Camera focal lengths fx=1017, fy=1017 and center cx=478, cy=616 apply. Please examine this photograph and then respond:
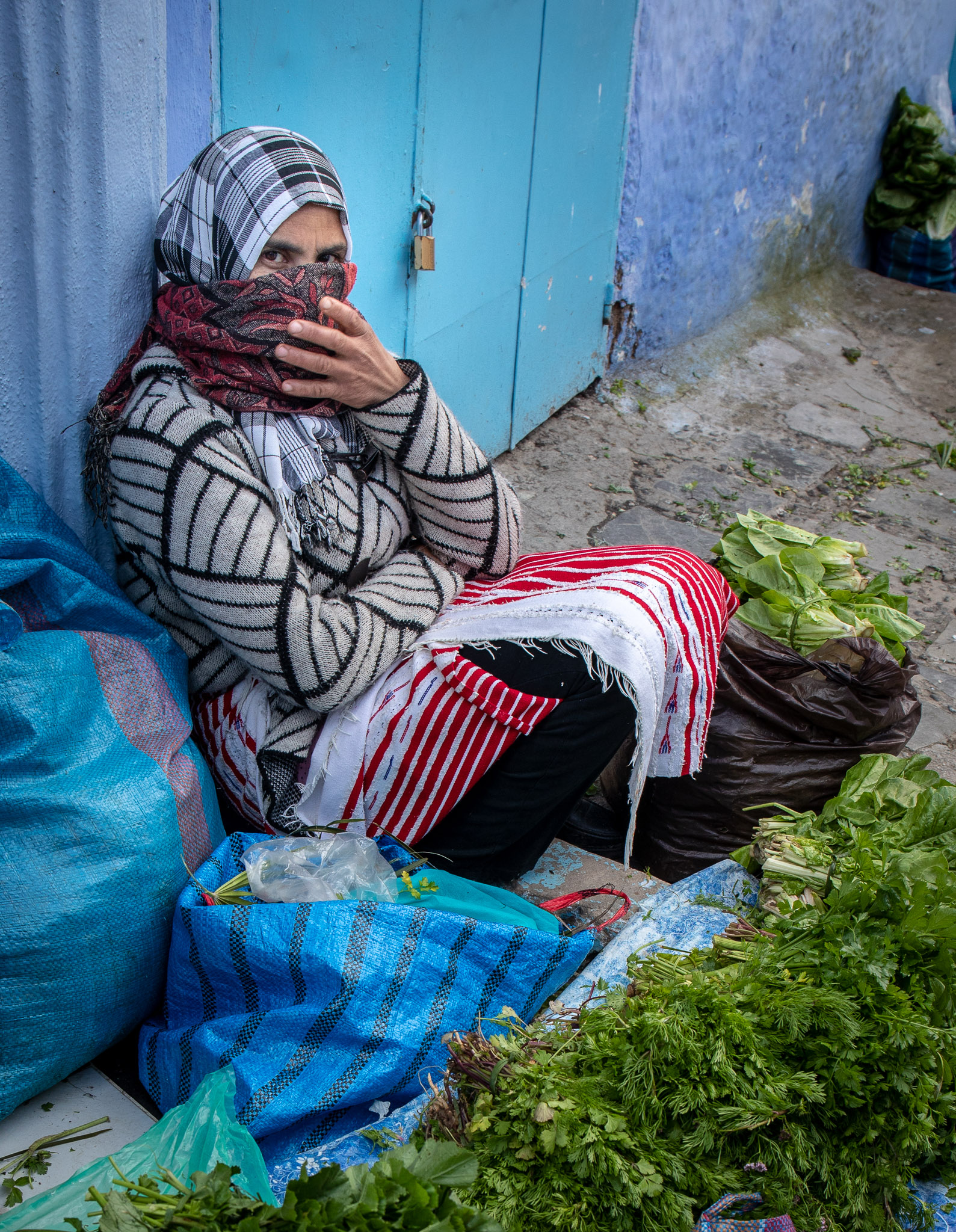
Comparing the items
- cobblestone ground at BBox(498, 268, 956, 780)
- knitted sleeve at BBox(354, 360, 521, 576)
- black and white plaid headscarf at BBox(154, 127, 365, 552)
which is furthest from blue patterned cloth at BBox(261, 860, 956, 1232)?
cobblestone ground at BBox(498, 268, 956, 780)

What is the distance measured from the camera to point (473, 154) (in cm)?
341

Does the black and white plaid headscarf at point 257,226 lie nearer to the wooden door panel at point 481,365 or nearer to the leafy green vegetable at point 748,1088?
the leafy green vegetable at point 748,1088

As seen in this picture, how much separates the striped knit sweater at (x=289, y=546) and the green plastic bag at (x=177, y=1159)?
2.13 ft

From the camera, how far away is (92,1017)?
1.67 m

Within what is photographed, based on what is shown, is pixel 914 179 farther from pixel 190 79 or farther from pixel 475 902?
pixel 475 902

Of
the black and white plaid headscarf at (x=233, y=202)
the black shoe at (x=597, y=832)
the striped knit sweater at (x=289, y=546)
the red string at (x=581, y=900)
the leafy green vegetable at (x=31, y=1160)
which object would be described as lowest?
the black shoe at (x=597, y=832)

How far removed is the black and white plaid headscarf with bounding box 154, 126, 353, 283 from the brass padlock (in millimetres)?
1231

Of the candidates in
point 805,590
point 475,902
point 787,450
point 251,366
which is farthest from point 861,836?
point 787,450

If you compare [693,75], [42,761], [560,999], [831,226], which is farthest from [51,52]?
[831,226]

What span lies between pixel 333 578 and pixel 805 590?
1302 mm

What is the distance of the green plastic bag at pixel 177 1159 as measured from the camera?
1279mm

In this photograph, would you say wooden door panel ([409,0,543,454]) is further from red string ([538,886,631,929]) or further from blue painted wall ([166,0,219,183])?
red string ([538,886,631,929])

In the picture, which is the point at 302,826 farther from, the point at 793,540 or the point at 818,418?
the point at 818,418

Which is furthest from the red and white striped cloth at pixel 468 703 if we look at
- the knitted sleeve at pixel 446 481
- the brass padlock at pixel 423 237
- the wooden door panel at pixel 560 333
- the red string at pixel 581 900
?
the wooden door panel at pixel 560 333
